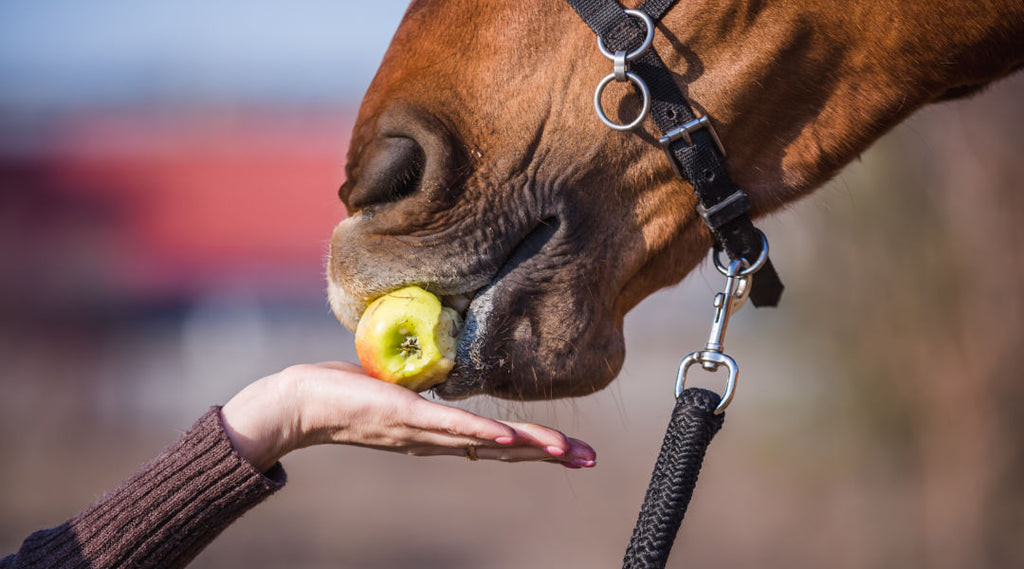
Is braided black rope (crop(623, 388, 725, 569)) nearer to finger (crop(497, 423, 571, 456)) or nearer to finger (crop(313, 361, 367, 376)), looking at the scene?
finger (crop(497, 423, 571, 456))

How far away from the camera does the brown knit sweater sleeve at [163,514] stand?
1.51m

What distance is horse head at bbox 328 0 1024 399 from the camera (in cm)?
155

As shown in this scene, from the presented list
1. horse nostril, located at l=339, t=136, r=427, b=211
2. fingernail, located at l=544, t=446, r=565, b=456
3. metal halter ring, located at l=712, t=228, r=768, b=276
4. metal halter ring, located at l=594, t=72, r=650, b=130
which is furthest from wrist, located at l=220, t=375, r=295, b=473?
metal halter ring, located at l=712, t=228, r=768, b=276

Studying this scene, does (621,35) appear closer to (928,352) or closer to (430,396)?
(430,396)

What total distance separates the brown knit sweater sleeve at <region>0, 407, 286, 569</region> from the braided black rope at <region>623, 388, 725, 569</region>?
0.70 meters

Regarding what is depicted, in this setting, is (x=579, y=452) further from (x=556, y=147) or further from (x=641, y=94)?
(x=641, y=94)

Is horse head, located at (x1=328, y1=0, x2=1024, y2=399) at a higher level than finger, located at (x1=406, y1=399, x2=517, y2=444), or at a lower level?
higher

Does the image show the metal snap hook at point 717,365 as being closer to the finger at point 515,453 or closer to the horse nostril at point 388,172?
the finger at point 515,453

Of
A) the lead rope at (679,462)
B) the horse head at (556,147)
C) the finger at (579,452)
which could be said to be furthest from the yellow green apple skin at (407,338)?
the lead rope at (679,462)

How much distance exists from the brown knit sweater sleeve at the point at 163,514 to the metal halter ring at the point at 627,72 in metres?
0.95

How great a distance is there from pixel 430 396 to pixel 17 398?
29.0ft

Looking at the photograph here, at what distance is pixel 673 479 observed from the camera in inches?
57.0

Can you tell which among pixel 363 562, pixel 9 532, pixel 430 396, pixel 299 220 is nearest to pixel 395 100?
pixel 430 396

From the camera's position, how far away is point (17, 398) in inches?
Result: 349
